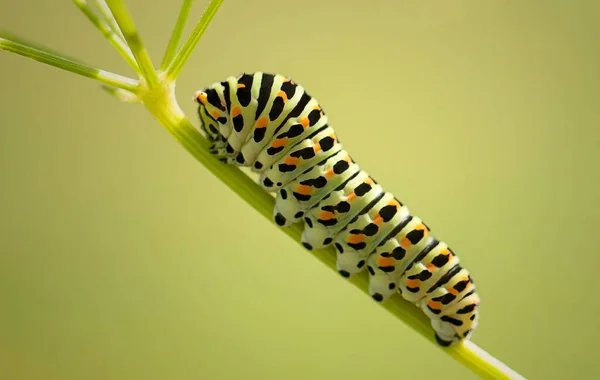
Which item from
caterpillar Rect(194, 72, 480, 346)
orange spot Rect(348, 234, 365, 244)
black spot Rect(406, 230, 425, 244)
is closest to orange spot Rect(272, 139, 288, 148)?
caterpillar Rect(194, 72, 480, 346)

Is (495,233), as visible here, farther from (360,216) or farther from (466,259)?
(360,216)

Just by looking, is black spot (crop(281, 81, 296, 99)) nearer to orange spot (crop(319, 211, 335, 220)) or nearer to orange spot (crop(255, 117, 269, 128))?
orange spot (crop(255, 117, 269, 128))

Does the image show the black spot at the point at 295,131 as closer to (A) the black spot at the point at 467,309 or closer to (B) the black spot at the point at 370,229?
(B) the black spot at the point at 370,229

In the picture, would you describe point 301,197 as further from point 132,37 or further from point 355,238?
point 132,37

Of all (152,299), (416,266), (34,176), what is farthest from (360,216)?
(34,176)

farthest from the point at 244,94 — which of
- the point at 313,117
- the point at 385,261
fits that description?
the point at 385,261

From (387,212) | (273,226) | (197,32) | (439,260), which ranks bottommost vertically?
(439,260)

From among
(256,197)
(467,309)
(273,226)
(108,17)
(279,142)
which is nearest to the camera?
(108,17)

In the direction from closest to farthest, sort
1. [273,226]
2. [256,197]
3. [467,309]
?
[256,197]
[467,309]
[273,226]

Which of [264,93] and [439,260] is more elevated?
[264,93]
